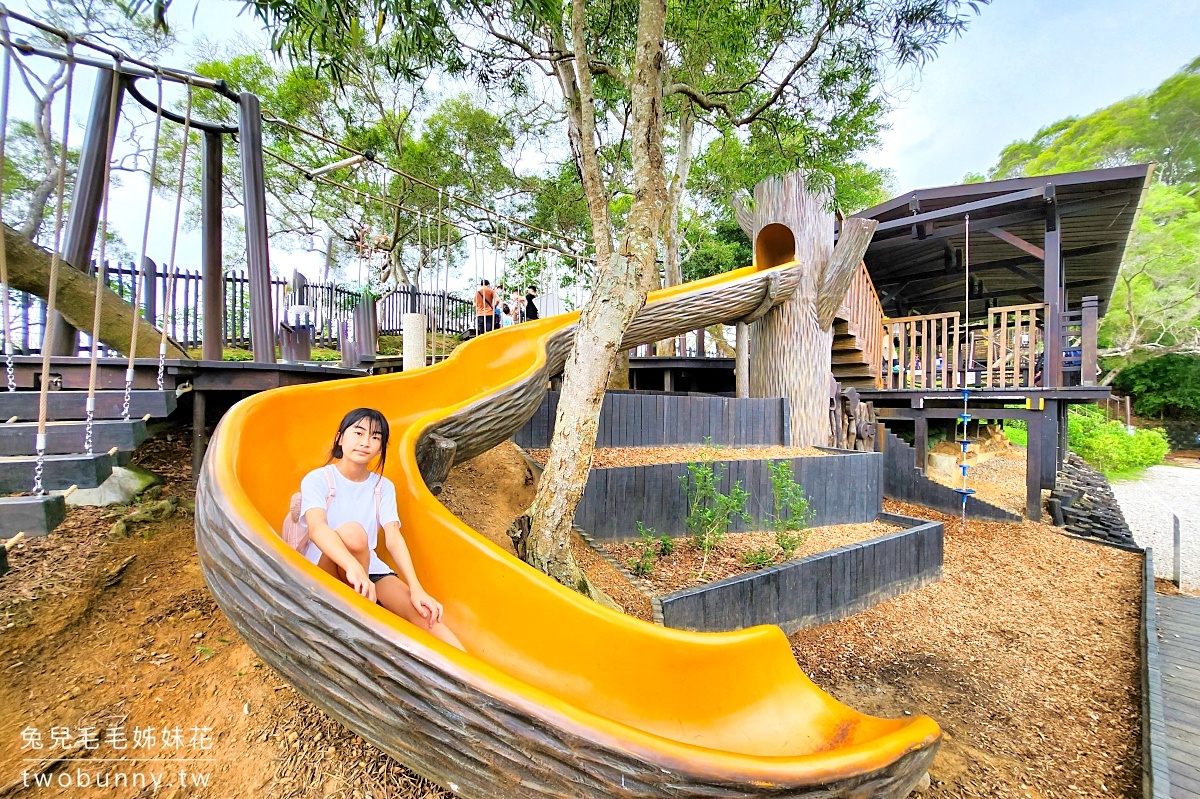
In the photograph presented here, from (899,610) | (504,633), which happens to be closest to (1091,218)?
(899,610)

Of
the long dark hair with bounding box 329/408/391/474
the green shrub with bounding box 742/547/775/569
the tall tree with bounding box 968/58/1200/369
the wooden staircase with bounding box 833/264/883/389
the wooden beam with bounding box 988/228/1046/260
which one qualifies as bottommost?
the green shrub with bounding box 742/547/775/569

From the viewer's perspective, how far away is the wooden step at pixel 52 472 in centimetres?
160

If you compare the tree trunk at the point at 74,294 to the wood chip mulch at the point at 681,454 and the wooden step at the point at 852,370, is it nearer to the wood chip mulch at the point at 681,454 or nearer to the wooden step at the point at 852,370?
the wood chip mulch at the point at 681,454

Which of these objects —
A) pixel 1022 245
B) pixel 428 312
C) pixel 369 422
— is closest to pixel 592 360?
pixel 369 422

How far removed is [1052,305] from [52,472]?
8782 millimetres

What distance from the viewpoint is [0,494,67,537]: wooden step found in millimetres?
1472

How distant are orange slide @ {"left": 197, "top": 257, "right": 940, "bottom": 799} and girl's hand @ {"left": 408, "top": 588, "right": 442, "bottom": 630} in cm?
24

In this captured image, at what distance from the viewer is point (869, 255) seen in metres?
8.84

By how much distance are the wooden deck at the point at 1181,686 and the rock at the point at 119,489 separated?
17.5 feet

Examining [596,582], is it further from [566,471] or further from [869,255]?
[869,255]

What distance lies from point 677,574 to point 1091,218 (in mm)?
9102

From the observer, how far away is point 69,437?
1800mm

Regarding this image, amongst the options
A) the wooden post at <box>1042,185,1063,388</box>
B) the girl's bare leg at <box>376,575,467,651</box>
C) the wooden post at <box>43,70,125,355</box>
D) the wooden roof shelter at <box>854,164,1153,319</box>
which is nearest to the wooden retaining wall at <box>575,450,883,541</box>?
the girl's bare leg at <box>376,575,467,651</box>

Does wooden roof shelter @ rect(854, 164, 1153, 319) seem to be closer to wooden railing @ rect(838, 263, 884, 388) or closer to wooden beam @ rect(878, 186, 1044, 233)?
wooden beam @ rect(878, 186, 1044, 233)
